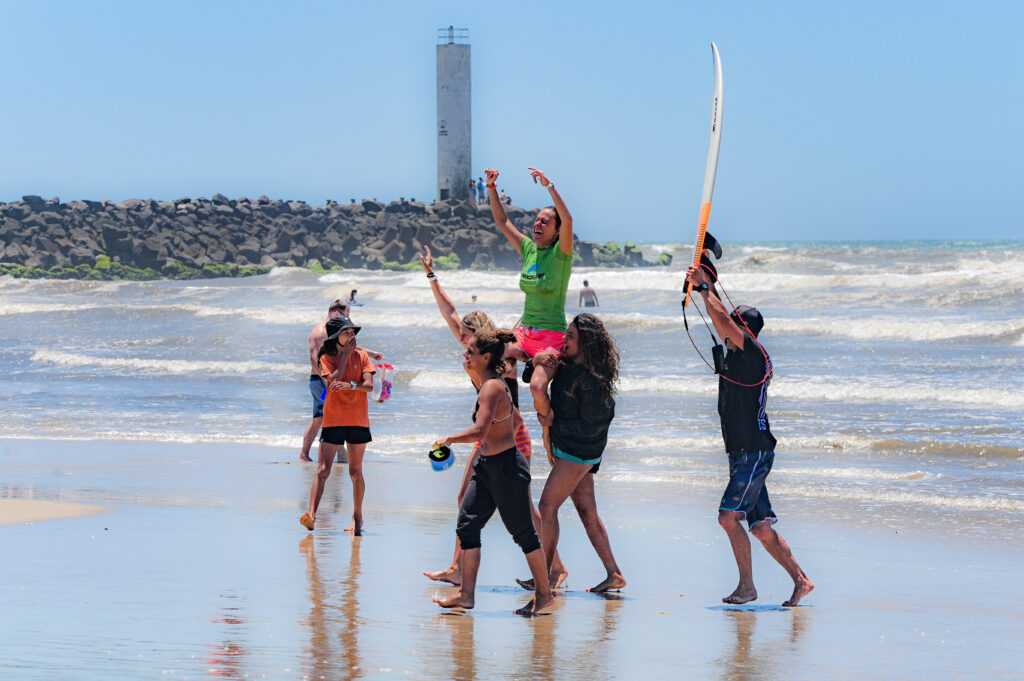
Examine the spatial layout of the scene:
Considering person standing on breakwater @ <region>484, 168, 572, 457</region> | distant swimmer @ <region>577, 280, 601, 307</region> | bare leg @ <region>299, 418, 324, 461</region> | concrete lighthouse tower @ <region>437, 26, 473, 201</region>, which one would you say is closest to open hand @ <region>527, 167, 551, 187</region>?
person standing on breakwater @ <region>484, 168, 572, 457</region>

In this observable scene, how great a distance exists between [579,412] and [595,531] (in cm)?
68

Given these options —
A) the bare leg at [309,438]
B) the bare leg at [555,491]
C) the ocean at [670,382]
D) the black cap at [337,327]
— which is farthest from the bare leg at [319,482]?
the bare leg at [309,438]

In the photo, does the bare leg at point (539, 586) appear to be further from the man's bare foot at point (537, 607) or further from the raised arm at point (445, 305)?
the raised arm at point (445, 305)

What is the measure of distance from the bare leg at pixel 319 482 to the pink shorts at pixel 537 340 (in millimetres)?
2112

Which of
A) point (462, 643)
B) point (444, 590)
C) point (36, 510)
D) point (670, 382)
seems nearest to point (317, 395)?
point (36, 510)

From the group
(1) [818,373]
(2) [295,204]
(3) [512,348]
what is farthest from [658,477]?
(2) [295,204]

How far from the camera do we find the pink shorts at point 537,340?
6.62 meters

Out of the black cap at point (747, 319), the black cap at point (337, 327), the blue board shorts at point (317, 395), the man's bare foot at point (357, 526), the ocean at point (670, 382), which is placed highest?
the black cap at point (747, 319)

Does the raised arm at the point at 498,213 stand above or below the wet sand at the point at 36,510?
above

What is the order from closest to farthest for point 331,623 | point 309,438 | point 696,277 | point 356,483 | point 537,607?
point 331,623 < point 696,277 < point 537,607 < point 356,483 < point 309,438

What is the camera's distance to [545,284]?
6.64 metres

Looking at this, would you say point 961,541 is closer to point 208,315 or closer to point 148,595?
point 148,595

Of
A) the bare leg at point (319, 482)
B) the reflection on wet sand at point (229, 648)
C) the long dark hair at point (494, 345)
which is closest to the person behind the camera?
the reflection on wet sand at point (229, 648)

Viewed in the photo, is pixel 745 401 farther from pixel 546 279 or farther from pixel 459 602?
pixel 459 602
